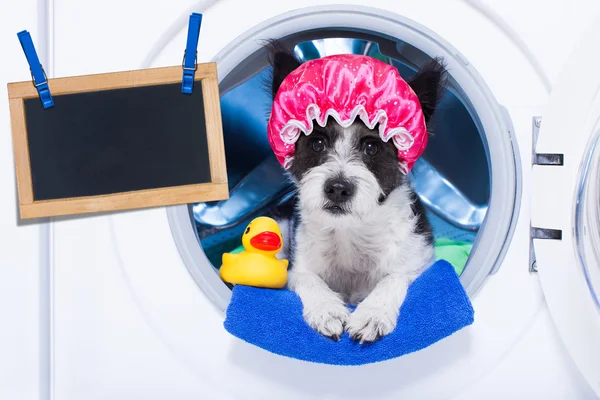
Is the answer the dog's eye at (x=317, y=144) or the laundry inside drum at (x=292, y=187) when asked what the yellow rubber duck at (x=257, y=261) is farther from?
the laundry inside drum at (x=292, y=187)

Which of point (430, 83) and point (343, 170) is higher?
point (430, 83)

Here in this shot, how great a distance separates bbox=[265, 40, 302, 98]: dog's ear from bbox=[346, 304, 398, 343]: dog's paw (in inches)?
36.4

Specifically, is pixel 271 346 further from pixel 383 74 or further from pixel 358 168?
pixel 383 74

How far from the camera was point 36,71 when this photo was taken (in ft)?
6.92

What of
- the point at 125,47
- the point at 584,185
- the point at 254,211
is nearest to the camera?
the point at 584,185

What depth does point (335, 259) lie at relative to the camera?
2.55 meters

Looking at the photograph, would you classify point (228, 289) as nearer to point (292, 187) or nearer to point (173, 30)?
point (292, 187)

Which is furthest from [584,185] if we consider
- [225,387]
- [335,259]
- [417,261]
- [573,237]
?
[225,387]

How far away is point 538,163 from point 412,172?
0.93 m

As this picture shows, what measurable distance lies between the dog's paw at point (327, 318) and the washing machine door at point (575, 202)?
714 millimetres

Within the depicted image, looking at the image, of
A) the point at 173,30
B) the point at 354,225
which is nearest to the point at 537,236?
the point at 354,225

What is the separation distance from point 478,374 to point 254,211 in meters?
1.28

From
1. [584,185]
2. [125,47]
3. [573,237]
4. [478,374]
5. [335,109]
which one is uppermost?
[125,47]

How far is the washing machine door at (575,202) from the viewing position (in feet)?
6.23
